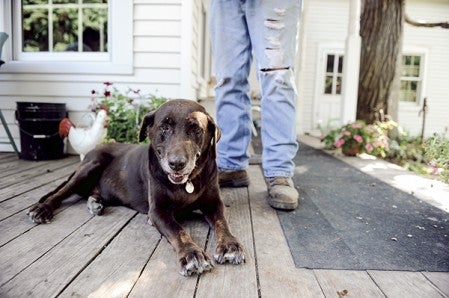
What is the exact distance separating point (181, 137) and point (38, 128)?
268 centimetres

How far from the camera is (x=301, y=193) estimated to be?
2643 millimetres

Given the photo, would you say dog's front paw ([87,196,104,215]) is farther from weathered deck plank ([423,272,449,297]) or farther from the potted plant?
the potted plant

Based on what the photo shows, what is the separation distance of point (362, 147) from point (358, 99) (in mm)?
1110

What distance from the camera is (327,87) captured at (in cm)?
1027

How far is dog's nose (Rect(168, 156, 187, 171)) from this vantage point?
5.15 feet

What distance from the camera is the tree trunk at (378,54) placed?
534cm

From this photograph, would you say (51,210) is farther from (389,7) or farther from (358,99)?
(389,7)

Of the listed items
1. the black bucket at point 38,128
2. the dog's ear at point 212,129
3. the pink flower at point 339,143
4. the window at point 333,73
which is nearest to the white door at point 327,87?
the window at point 333,73

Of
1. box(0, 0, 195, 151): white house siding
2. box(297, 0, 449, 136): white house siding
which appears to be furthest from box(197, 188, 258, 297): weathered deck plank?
box(297, 0, 449, 136): white house siding

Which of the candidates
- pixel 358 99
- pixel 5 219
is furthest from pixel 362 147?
pixel 5 219

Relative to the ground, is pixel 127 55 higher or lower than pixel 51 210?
higher

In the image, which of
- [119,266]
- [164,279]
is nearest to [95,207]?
[119,266]

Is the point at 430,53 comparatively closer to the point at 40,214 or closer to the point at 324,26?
the point at 324,26

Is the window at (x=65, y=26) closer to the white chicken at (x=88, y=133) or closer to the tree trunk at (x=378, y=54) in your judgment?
the white chicken at (x=88, y=133)
